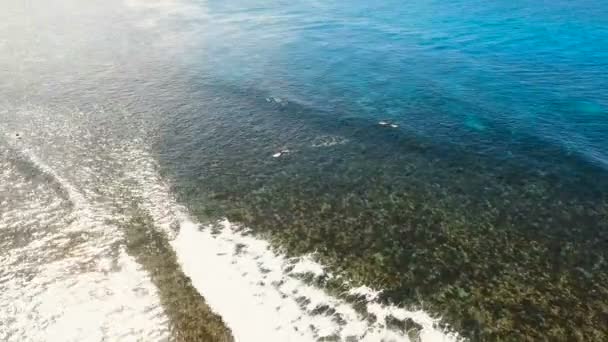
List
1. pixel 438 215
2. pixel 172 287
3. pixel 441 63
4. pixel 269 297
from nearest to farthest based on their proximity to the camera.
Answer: pixel 269 297 < pixel 172 287 < pixel 438 215 < pixel 441 63

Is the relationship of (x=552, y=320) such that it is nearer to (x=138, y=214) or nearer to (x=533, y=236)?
(x=533, y=236)

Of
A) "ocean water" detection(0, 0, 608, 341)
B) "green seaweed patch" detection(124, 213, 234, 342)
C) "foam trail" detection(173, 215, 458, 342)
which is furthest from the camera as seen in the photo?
"ocean water" detection(0, 0, 608, 341)

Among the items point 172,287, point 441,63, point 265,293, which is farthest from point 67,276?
point 441,63

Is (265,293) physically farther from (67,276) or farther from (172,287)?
(67,276)

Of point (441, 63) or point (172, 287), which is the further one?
point (441, 63)

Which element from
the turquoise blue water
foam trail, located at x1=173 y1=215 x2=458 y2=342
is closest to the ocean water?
foam trail, located at x1=173 y1=215 x2=458 y2=342

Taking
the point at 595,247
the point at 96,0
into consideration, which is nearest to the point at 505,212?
the point at 595,247

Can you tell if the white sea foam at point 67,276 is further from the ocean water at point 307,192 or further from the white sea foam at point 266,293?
the white sea foam at point 266,293

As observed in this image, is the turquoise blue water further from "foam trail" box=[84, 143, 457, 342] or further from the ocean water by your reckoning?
"foam trail" box=[84, 143, 457, 342]

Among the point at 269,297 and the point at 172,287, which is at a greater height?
the point at 172,287
